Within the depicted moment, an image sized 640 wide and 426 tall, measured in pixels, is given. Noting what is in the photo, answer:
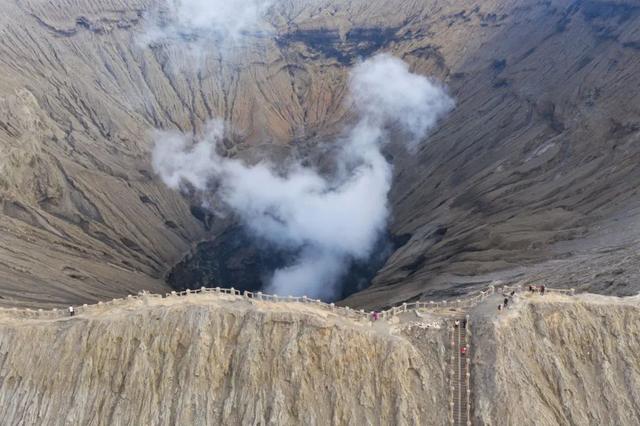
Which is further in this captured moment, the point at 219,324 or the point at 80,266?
the point at 80,266

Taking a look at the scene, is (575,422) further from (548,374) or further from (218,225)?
(218,225)

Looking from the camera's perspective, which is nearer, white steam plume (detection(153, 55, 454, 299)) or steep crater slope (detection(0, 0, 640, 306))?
steep crater slope (detection(0, 0, 640, 306))

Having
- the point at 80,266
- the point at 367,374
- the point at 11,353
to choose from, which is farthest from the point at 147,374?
the point at 80,266

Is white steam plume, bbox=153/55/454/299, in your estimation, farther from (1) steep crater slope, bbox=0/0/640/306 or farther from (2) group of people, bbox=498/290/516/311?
(2) group of people, bbox=498/290/516/311

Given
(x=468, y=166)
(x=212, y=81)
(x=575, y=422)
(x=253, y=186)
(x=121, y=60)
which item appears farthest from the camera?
(x=212, y=81)

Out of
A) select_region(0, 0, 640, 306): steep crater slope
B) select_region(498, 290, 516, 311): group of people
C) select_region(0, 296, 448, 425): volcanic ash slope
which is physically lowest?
select_region(0, 296, 448, 425): volcanic ash slope

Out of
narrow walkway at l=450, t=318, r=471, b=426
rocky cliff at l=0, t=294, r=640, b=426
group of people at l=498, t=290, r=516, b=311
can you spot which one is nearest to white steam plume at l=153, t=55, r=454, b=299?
group of people at l=498, t=290, r=516, b=311

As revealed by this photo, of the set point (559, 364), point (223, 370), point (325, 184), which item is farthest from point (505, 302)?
point (325, 184)

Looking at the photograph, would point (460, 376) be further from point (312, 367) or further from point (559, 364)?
point (312, 367)
